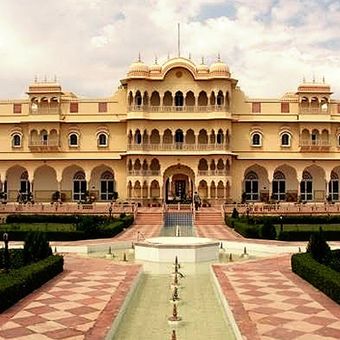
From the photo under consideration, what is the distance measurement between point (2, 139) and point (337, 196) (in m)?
23.7

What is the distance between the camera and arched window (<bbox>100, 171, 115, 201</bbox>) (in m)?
38.2

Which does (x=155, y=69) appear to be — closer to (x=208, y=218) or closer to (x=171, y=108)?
(x=171, y=108)

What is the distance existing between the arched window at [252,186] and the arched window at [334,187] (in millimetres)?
5073

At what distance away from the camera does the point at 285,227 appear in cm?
2538

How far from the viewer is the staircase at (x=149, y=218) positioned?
2967 cm

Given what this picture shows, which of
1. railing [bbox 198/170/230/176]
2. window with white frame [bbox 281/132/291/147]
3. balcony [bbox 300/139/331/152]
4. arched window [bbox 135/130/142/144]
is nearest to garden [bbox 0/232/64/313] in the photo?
arched window [bbox 135/130/142/144]

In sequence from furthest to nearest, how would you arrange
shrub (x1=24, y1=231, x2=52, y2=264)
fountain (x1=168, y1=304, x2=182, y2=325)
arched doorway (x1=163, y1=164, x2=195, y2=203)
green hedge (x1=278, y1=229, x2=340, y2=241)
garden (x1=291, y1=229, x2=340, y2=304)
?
arched doorway (x1=163, y1=164, x2=195, y2=203)
green hedge (x1=278, y1=229, x2=340, y2=241)
shrub (x1=24, y1=231, x2=52, y2=264)
garden (x1=291, y1=229, x2=340, y2=304)
fountain (x1=168, y1=304, x2=182, y2=325)

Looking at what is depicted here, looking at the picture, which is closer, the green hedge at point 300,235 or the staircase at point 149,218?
the green hedge at point 300,235

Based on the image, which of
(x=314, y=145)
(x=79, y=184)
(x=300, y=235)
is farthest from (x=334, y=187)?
(x=300, y=235)

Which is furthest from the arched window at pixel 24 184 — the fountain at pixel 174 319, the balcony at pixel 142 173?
the fountain at pixel 174 319

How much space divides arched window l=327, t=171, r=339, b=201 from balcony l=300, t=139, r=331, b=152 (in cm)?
258

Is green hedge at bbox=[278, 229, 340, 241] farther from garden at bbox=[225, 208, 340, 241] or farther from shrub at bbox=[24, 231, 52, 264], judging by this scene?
shrub at bbox=[24, 231, 52, 264]

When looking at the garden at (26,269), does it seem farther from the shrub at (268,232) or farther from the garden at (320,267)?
the shrub at (268,232)

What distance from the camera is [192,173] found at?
37.5m
